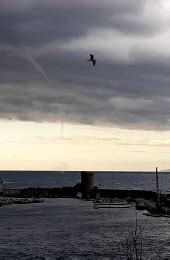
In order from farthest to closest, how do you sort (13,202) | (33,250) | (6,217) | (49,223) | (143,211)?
(13,202) < (143,211) < (6,217) < (49,223) < (33,250)

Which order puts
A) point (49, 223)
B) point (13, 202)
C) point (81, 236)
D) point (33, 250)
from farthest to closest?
point (13, 202) → point (49, 223) → point (81, 236) → point (33, 250)

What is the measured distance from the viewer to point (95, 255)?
70000 mm

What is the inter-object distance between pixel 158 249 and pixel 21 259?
1981 cm

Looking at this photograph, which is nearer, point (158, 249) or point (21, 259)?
point (21, 259)

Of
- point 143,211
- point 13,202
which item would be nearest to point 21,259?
point 143,211

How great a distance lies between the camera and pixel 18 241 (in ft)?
280

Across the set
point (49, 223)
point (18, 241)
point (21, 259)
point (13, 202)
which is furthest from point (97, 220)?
point (13, 202)

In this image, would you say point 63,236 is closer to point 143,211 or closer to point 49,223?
point 49,223

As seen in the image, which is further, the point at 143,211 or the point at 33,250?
the point at 143,211

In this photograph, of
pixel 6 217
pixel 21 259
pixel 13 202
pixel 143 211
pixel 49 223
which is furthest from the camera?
pixel 13 202

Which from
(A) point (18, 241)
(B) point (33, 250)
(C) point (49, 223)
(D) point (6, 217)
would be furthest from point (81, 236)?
(D) point (6, 217)

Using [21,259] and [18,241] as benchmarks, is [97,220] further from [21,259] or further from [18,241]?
[21,259]

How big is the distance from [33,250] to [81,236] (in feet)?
54.8

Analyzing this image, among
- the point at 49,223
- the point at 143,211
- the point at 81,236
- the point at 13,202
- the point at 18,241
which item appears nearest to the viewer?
the point at 18,241
